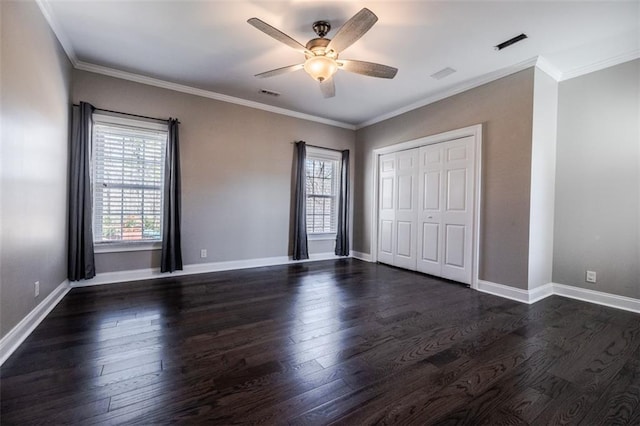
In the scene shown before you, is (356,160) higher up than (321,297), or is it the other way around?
(356,160)

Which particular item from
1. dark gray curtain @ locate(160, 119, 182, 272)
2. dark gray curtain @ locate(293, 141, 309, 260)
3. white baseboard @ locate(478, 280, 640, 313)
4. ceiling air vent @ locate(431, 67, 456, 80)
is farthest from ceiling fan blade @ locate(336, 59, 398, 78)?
white baseboard @ locate(478, 280, 640, 313)

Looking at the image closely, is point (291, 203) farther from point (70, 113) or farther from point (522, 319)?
point (522, 319)

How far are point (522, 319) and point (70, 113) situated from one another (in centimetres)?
557

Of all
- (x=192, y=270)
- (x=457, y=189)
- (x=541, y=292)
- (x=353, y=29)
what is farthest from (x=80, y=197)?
(x=541, y=292)

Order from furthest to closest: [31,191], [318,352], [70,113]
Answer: [70,113] < [31,191] < [318,352]

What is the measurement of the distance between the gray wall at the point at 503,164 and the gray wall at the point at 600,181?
69 cm

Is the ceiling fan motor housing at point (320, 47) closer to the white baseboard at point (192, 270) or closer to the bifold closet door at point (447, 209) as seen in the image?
the bifold closet door at point (447, 209)

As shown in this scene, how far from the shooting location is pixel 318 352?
202 centimetres

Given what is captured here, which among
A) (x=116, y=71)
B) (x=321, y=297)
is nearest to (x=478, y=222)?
(x=321, y=297)

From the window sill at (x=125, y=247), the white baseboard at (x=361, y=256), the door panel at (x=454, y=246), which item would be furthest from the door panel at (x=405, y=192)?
the window sill at (x=125, y=247)

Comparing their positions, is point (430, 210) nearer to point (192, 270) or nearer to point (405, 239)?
point (405, 239)

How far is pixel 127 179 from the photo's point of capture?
3789 mm

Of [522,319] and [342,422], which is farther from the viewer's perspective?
[522,319]

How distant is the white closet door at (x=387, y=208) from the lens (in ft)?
16.7
